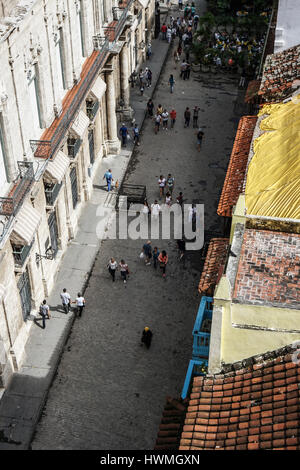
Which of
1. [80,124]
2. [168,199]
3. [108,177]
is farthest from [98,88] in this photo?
[168,199]

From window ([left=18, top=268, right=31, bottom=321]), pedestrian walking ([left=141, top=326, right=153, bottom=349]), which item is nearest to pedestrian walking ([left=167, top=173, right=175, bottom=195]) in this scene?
pedestrian walking ([left=141, top=326, right=153, bottom=349])

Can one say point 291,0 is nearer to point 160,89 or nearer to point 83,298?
point 160,89

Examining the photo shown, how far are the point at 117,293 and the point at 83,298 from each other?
6.95 feet

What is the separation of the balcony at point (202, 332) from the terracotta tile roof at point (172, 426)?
2957 mm

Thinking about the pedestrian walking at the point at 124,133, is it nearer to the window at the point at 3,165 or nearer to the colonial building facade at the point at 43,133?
the colonial building facade at the point at 43,133

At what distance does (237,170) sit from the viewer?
29562mm

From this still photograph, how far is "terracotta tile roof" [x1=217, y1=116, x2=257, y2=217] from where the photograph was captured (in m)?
27.5

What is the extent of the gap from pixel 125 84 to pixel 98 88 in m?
Answer: 8.51

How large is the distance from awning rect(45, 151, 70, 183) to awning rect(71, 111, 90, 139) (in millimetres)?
2693

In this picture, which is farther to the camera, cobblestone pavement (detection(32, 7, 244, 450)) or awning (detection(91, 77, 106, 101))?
awning (detection(91, 77, 106, 101))

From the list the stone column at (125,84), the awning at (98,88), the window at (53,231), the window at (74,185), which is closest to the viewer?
the window at (53,231)

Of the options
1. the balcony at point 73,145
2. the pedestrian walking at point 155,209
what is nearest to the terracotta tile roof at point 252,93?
the pedestrian walking at point 155,209

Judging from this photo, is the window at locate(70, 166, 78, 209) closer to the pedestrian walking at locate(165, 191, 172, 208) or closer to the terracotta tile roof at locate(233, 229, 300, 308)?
the pedestrian walking at locate(165, 191, 172, 208)

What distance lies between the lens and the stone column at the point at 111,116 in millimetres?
38938
